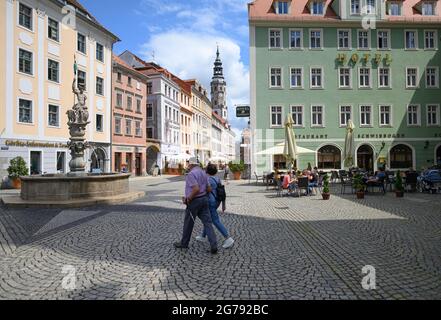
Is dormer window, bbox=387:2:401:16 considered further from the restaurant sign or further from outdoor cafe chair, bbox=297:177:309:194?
the restaurant sign

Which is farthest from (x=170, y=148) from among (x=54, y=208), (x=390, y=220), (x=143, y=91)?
(x=390, y=220)

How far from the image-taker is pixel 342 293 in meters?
4.37

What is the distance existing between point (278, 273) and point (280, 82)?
2656 cm

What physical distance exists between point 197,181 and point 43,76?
24.3 m

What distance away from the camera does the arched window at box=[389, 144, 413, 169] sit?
30.0 meters

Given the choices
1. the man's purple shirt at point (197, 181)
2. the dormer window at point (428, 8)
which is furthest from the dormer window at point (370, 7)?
the man's purple shirt at point (197, 181)

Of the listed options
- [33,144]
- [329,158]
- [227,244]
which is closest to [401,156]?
[329,158]

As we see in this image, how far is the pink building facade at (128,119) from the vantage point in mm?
35844

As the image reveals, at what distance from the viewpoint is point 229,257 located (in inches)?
235

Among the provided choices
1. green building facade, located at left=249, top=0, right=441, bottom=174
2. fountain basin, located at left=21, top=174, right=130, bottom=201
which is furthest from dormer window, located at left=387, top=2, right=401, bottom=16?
fountain basin, located at left=21, top=174, right=130, bottom=201

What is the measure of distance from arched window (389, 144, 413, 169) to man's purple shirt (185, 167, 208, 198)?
28.3m

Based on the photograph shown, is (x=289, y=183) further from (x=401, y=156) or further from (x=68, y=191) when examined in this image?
(x=401, y=156)
